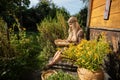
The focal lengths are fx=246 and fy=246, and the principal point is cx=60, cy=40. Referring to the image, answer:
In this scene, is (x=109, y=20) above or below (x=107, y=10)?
below

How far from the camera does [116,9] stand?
14.1 ft

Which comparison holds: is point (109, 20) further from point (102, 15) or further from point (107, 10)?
point (102, 15)

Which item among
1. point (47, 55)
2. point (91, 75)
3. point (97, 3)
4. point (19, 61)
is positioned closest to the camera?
point (91, 75)

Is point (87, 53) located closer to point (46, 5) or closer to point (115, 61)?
point (115, 61)

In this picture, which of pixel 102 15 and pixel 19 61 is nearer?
pixel 102 15

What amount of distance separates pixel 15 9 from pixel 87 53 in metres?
14.9

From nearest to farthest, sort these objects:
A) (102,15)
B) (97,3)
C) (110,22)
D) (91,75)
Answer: (91,75) < (110,22) < (102,15) < (97,3)

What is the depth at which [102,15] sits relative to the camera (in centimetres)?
530

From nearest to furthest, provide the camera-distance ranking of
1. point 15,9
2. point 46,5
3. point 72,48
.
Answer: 1. point 72,48
2. point 15,9
3. point 46,5

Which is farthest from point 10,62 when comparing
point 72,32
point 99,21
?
point 99,21

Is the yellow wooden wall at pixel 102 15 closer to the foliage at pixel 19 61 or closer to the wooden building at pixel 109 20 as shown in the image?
the wooden building at pixel 109 20

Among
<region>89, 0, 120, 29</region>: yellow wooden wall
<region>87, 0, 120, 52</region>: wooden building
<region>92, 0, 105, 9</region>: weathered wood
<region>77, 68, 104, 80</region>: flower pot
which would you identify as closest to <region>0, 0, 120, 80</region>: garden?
<region>77, 68, 104, 80</region>: flower pot

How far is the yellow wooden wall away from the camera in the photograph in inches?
167

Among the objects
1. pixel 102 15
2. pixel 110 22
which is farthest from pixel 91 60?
pixel 102 15
